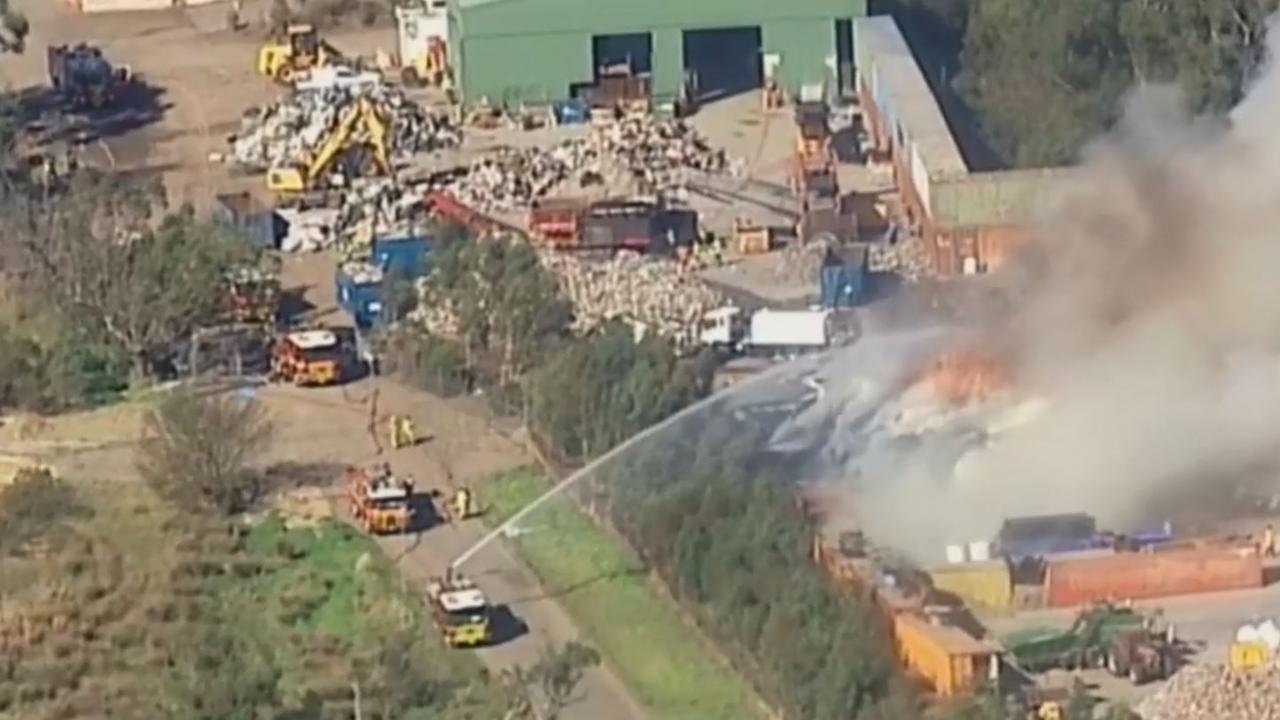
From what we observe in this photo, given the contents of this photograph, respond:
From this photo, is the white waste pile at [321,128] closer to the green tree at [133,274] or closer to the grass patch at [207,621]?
the green tree at [133,274]

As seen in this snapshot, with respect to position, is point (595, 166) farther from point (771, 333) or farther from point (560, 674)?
→ point (560, 674)

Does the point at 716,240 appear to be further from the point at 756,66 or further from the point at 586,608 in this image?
the point at 586,608

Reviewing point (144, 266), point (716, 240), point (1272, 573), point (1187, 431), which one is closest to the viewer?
point (1272, 573)

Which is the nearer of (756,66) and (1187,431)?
(1187,431)

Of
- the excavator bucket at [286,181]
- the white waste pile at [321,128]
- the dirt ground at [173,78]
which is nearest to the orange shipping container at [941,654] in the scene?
the excavator bucket at [286,181]

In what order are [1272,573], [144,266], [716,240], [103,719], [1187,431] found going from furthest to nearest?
[716,240] → [144,266] → [1187,431] → [1272,573] → [103,719]

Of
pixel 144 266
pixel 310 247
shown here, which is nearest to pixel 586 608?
pixel 144 266

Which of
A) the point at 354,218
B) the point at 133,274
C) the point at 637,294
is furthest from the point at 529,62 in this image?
the point at 133,274
